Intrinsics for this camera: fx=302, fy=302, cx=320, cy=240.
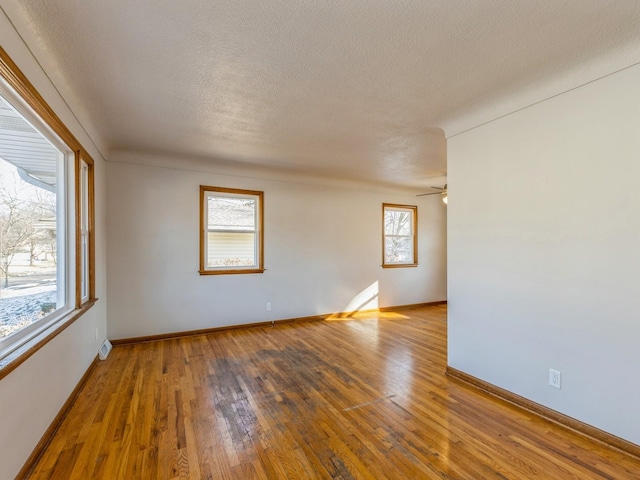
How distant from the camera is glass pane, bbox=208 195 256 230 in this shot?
15.2 feet

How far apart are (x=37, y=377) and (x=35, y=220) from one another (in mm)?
1023

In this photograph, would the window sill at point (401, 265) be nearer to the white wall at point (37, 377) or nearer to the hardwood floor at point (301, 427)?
the hardwood floor at point (301, 427)

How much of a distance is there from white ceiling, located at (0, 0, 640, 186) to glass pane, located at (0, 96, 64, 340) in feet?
1.66

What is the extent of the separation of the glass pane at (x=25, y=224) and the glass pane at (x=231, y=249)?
224 centimetres

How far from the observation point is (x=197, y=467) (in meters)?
1.75

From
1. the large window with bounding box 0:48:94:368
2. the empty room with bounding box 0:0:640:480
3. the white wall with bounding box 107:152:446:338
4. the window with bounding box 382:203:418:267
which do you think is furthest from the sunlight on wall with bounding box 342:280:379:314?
the large window with bounding box 0:48:94:368

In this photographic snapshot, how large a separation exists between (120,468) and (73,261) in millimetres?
1778

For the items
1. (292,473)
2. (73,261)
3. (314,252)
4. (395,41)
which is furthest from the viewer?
(314,252)

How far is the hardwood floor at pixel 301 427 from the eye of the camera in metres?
1.75

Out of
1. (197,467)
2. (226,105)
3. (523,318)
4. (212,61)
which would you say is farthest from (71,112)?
(523,318)

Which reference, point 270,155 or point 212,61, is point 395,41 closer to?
point 212,61

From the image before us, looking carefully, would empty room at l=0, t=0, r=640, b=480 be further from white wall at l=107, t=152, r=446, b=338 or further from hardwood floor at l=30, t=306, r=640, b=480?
white wall at l=107, t=152, r=446, b=338

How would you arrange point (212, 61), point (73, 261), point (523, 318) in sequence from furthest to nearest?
point (73, 261) → point (523, 318) → point (212, 61)

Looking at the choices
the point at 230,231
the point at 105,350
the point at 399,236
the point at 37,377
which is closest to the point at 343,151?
the point at 230,231
